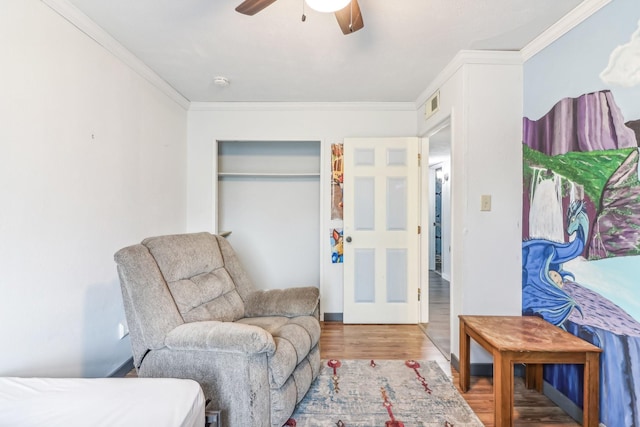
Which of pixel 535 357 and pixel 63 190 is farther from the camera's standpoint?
pixel 63 190

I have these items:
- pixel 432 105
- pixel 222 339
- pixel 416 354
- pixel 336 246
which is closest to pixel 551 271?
pixel 416 354

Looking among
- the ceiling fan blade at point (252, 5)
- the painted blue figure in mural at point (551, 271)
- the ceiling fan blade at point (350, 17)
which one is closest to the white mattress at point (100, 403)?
the ceiling fan blade at point (252, 5)

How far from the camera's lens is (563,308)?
190 centimetres

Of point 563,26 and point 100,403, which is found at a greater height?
point 563,26

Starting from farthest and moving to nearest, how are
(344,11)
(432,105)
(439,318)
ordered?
(439,318) < (432,105) < (344,11)

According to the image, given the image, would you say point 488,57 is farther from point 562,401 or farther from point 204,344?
point 204,344

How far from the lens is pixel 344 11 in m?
1.47

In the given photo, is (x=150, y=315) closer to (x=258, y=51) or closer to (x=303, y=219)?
(x=258, y=51)

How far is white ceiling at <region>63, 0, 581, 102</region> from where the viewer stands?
5.78 feet

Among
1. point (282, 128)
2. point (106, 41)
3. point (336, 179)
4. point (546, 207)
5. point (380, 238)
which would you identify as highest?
point (106, 41)

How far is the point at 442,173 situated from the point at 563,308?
4.35 meters

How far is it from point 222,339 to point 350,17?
168cm

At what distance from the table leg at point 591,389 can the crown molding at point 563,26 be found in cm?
182

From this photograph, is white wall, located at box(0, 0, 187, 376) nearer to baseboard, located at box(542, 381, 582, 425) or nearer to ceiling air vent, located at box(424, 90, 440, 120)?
ceiling air vent, located at box(424, 90, 440, 120)
